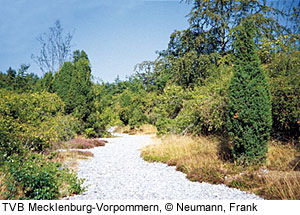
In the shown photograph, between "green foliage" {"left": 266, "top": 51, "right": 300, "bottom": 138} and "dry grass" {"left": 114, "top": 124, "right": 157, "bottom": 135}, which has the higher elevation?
"green foliage" {"left": 266, "top": 51, "right": 300, "bottom": 138}

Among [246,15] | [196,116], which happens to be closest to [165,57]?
[246,15]

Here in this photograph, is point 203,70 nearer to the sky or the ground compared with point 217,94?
nearer to the sky

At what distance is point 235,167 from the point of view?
6109 millimetres

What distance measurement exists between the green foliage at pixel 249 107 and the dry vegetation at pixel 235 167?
470 millimetres

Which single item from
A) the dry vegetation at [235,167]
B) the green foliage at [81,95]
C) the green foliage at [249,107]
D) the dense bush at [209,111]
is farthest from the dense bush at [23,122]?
the green foliage at [81,95]

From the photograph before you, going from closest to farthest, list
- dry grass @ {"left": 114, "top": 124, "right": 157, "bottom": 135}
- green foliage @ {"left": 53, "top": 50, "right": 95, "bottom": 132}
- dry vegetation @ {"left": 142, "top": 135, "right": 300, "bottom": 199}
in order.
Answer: dry vegetation @ {"left": 142, "top": 135, "right": 300, "bottom": 199}, green foliage @ {"left": 53, "top": 50, "right": 95, "bottom": 132}, dry grass @ {"left": 114, "top": 124, "right": 157, "bottom": 135}

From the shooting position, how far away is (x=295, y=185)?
4344 millimetres

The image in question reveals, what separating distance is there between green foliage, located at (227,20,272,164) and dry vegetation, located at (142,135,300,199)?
47 cm

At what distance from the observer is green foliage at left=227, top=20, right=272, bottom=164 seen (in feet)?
20.0

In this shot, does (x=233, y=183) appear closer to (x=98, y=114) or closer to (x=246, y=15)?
(x=98, y=114)

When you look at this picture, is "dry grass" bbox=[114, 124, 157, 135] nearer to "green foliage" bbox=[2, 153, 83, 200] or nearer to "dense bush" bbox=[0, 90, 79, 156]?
"dense bush" bbox=[0, 90, 79, 156]

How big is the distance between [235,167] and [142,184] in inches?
94.3

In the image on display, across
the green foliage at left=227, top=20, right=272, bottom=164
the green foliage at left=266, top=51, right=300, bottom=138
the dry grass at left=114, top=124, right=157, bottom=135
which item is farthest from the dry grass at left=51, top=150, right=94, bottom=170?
the dry grass at left=114, top=124, right=157, bottom=135
